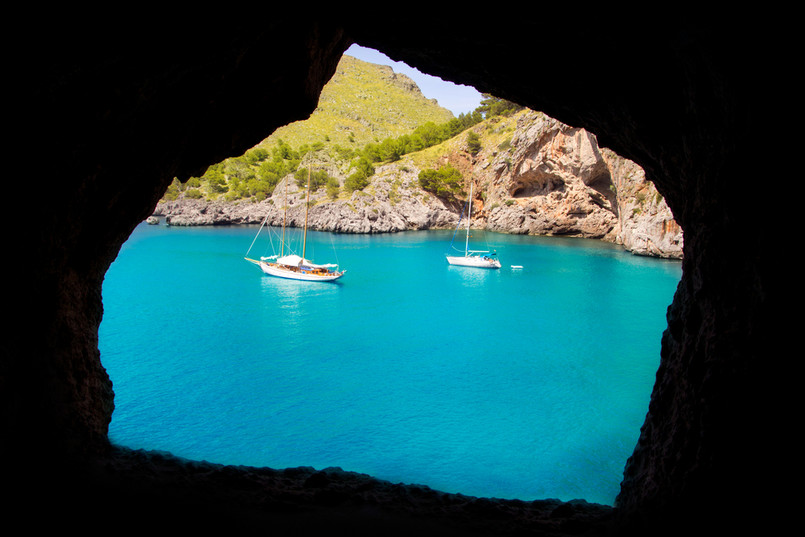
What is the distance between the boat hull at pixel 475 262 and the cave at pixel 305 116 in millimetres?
38576

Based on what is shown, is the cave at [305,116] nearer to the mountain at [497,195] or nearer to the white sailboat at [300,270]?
the white sailboat at [300,270]

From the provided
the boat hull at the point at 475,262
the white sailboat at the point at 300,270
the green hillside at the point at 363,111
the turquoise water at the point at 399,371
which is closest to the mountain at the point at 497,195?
the white sailboat at the point at 300,270

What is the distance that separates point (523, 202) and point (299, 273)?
144 feet

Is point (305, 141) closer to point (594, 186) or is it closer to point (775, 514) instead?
point (594, 186)

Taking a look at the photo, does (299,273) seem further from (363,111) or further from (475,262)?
(363,111)

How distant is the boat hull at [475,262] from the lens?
4556 centimetres

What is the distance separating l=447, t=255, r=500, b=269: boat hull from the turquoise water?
3.42 m

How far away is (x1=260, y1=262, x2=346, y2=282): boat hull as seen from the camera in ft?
125

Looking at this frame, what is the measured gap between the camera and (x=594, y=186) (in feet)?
216

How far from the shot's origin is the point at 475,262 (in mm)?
46156

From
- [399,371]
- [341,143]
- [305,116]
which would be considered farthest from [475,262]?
[341,143]

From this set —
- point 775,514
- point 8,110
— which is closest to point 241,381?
point 8,110

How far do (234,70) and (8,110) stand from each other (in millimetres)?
2533

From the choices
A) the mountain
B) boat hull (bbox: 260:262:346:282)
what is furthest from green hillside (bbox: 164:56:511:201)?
boat hull (bbox: 260:262:346:282)
